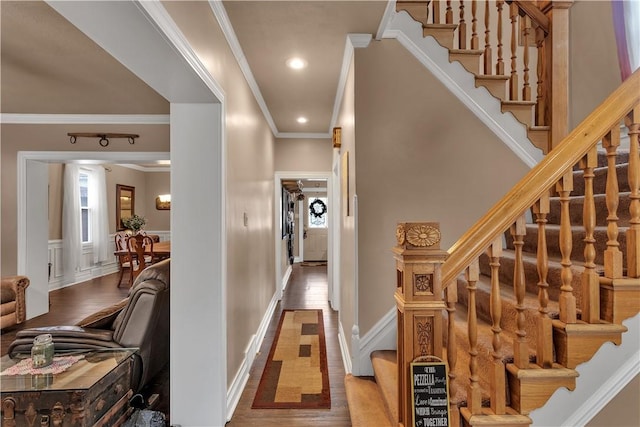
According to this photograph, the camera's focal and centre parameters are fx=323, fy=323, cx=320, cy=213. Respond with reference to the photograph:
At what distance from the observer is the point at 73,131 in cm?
403

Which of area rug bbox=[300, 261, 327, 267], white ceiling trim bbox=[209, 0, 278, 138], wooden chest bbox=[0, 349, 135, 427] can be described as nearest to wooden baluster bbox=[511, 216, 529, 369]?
white ceiling trim bbox=[209, 0, 278, 138]

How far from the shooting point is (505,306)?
169cm

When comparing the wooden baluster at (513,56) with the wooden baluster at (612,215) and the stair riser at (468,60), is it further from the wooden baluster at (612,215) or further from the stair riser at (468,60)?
the wooden baluster at (612,215)

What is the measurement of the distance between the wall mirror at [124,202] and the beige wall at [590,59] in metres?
8.64

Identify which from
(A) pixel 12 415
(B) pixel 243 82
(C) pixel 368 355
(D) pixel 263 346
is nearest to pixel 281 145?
(B) pixel 243 82

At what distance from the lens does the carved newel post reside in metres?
1.33

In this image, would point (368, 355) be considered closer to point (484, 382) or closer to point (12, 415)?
point (484, 382)

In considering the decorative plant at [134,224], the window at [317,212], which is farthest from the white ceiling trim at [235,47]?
the window at [317,212]

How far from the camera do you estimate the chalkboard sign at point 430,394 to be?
126 cm

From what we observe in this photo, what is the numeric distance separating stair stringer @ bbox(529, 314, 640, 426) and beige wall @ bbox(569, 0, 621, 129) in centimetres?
190

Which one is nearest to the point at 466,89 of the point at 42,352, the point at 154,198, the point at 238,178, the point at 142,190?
the point at 238,178

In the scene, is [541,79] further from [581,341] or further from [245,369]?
[245,369]

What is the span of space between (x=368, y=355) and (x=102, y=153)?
397 cm

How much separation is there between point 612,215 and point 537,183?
0.33m
